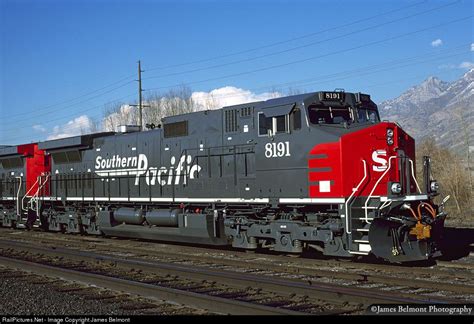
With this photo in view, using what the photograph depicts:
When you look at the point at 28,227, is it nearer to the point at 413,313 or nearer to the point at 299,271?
the point at 299,271

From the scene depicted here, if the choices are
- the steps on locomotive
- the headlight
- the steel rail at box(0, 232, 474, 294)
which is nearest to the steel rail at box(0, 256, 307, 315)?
the steel rail at box(0, 232, 474, 294)

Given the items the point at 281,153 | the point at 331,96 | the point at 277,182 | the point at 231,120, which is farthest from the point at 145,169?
the point at 331,96

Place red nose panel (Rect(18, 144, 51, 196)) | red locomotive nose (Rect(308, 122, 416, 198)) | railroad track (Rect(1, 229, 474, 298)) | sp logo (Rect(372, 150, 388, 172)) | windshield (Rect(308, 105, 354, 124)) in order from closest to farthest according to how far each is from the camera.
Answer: railroad track (Rect(1, 229, 474, 298))
red locomotive nose (Rect(308, 122, 416, 198))
sp logo (Rect(372, 150, 388, 172))
windshield (Rect(308, 105, 354, 124))
red nose panel (Rect(18, 144, 51, 196))

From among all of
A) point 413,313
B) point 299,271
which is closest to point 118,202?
point 299,271

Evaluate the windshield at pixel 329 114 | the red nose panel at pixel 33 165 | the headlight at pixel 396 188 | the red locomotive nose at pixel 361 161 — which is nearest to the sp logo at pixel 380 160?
the red locomotive nose at pixel 361 161

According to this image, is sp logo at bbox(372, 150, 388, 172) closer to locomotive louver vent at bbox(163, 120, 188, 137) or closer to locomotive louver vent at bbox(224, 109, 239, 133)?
locomotive louver vent at bbox(224, 109, 239, 133)

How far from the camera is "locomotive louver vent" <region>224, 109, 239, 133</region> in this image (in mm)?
14034

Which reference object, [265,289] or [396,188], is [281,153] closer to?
[396,188]

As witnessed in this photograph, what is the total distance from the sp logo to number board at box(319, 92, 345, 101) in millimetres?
1665

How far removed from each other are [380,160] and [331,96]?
1.92m

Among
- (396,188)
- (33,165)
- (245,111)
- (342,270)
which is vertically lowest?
(342,270)

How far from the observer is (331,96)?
12352 millimetres

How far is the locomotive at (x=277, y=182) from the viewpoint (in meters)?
11.2
